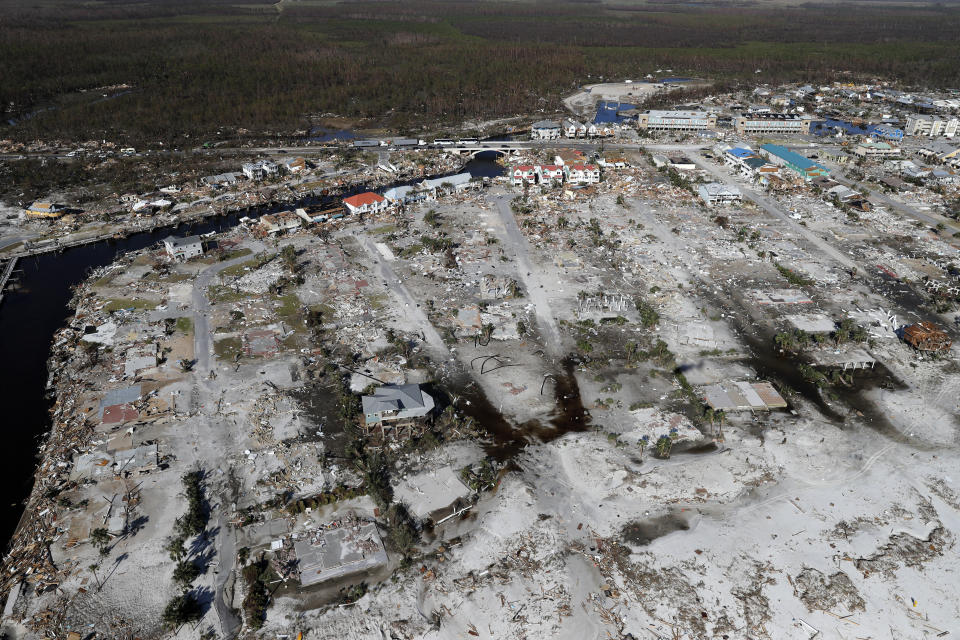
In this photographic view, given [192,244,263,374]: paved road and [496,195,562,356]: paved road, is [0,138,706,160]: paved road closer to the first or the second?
[496,195,562,356]: paved road

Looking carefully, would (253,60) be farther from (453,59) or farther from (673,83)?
(673,83)

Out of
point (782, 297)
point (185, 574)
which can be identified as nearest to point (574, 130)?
point (782, 297)

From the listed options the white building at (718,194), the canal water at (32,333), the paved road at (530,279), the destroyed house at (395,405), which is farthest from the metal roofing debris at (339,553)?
the white building at (718,194)

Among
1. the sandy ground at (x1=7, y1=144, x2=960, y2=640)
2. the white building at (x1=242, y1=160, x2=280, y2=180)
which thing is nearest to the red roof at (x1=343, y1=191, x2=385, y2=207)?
the sandy ground at (x1=7, y1=144, x2=960, y2=640)

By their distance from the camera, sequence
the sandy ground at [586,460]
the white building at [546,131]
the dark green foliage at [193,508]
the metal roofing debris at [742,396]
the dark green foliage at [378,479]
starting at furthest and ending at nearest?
the white building at [546,131] < the metal roofing debris at [742,396] < the dark green foliage at [378,479] < the dark green foliage at [193,508] < the sandy ground at [586,460]

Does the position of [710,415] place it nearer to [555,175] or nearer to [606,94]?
[555,175]

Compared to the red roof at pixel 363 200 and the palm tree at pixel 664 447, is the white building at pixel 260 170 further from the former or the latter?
the palm tree at pixel 664 447

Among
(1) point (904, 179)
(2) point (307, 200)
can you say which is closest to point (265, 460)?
(2) point (307, 200)
